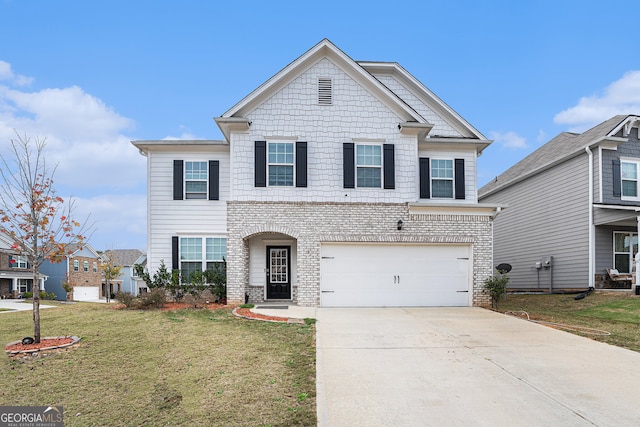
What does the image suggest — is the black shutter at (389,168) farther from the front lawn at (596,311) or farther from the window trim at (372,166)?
the front lawn at (596,311)

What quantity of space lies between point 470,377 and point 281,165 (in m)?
9.95

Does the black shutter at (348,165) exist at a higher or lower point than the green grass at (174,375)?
higher

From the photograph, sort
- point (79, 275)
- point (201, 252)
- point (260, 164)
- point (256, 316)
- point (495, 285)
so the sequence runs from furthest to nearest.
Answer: point (79, 275) → point (201, 252) → point (260, 164) → point (495, 285) → point (256, 316)

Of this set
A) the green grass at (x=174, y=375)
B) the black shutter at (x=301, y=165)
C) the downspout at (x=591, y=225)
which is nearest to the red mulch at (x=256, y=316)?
the green grass at (x=174, y=375)

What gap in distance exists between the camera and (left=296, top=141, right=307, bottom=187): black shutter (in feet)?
50.0

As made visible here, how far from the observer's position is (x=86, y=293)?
44.8 metres

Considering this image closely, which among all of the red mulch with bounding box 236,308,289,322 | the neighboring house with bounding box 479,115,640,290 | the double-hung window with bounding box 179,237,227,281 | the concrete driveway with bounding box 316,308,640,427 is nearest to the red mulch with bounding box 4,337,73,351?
the red mulch with bounding box 236,308,289,322

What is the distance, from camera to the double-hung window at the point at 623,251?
18297 millimetres

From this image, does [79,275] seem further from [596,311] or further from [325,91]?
[596,311]

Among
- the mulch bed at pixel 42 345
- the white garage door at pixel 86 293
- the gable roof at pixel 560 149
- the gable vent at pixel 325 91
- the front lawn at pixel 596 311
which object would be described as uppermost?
the gable vent at pixel 325 91

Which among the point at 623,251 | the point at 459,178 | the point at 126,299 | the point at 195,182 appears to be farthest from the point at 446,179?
the point at 126,299

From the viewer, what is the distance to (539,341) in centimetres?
963

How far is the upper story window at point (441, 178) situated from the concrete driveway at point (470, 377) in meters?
6.55

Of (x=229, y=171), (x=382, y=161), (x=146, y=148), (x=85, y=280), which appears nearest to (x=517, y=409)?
(x=382, y=161)
